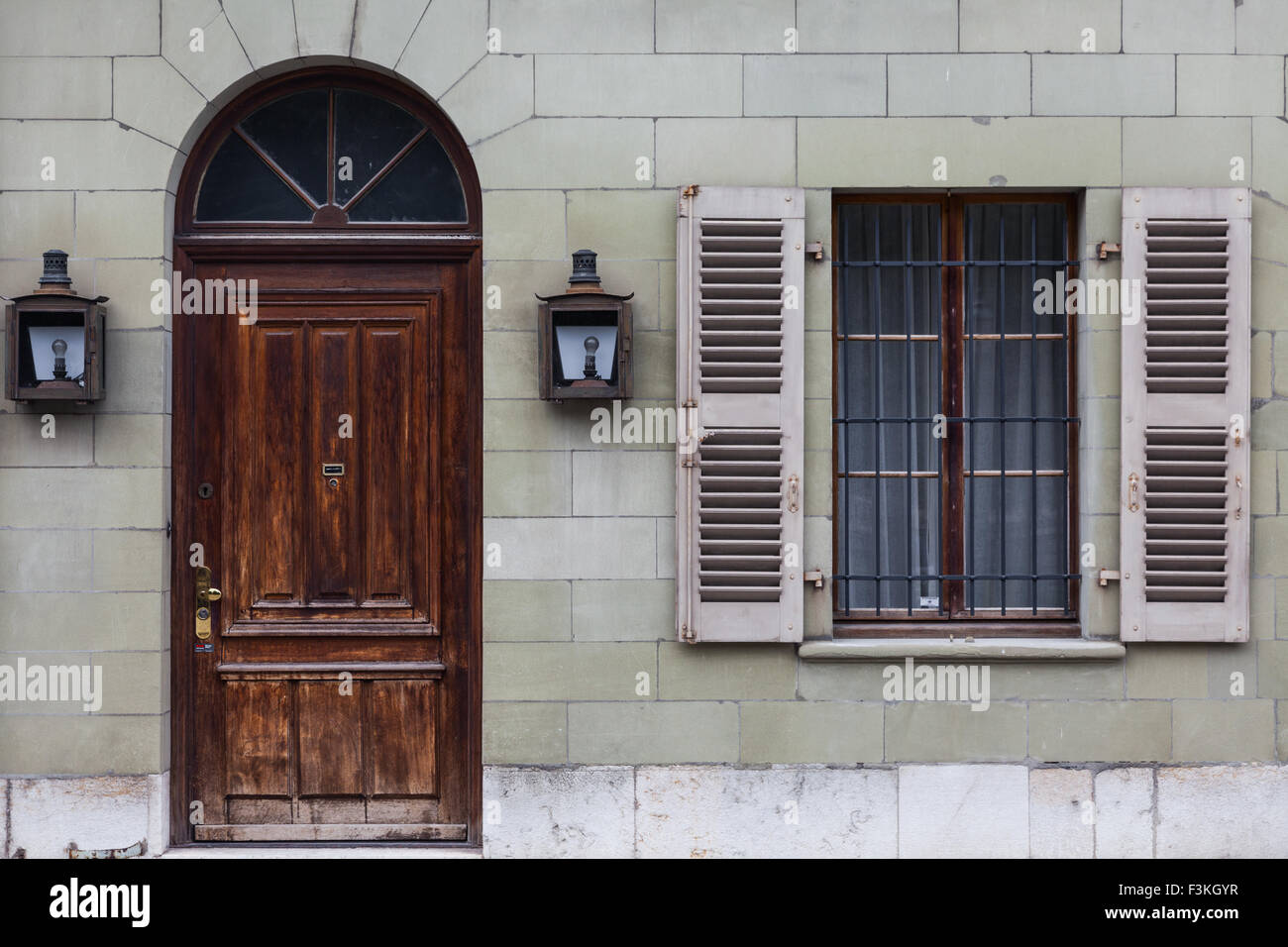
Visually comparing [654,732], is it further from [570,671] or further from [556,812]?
[556,812]

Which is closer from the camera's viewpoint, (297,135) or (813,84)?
(813,84)

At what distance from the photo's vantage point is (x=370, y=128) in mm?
5531

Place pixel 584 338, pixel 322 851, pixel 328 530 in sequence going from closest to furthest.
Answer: pixel 584 338
pixel 322 851
pixel 328 530

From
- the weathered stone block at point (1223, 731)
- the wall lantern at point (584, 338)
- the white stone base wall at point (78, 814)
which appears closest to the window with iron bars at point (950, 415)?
the weathered stone block at point (1223, 731)

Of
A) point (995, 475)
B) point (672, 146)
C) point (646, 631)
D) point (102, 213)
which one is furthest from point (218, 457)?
point (995, 475)

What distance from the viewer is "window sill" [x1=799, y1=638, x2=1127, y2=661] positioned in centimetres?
525

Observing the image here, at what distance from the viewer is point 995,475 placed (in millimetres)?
5508

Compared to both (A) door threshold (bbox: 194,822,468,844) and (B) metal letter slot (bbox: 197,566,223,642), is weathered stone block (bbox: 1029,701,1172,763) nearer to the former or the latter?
(A) door threshold (bbox: 194,822,468,844)

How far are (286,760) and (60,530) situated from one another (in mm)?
1510

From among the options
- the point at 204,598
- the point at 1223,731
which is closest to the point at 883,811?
the point at 1223,731

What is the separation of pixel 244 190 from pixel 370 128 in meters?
0.69

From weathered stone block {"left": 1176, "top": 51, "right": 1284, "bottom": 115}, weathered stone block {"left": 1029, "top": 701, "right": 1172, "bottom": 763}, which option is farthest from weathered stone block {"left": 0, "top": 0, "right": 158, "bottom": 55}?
weathered stone block {"left": 1029, "top": 701, "right": 1172, "bottom": 763}

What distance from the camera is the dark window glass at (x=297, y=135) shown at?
5.52 metres

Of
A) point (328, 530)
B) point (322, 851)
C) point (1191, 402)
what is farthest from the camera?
point (328, 530)
